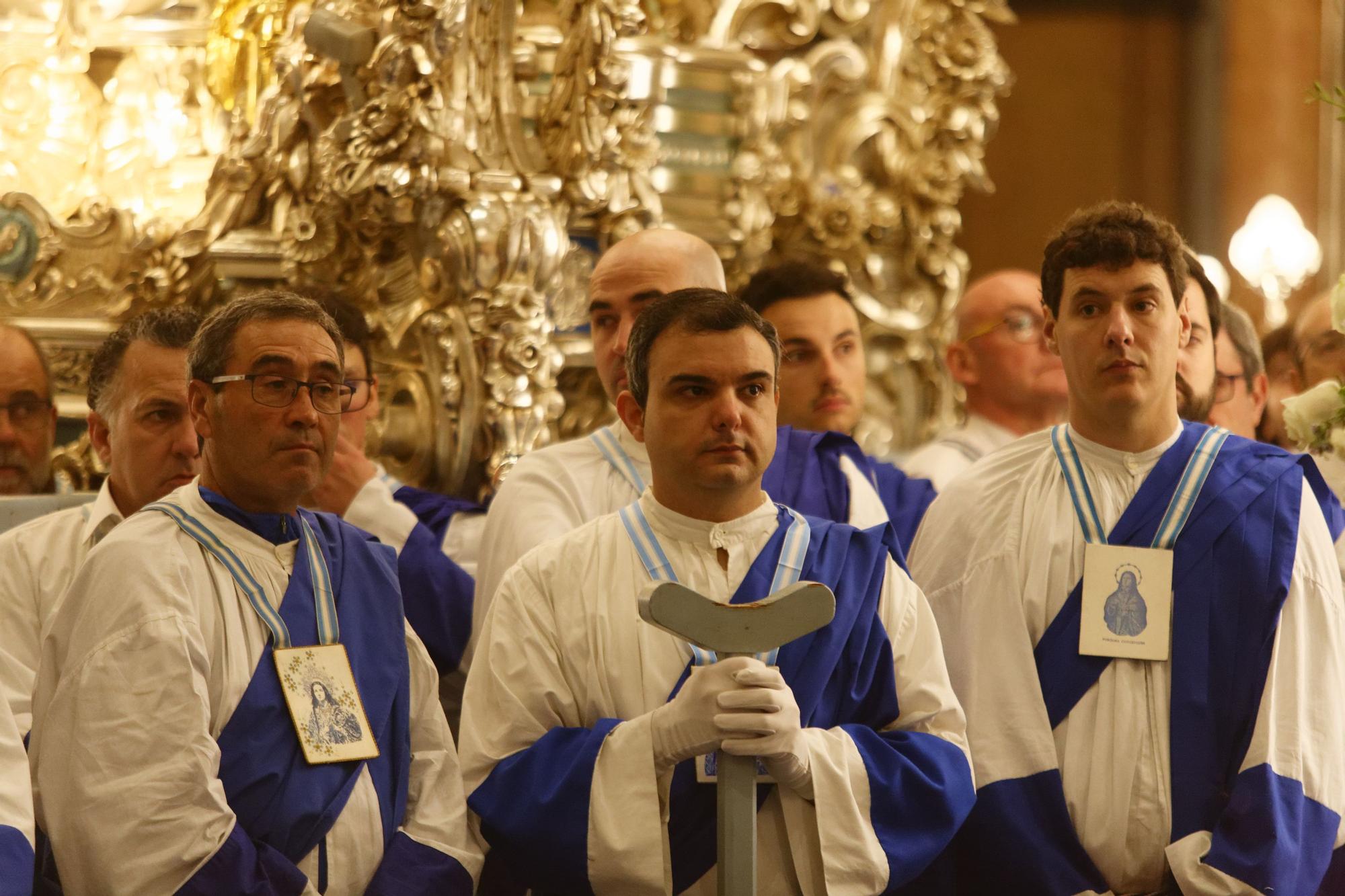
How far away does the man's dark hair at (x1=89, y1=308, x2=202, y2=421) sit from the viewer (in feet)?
14.0

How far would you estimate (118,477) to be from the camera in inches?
167

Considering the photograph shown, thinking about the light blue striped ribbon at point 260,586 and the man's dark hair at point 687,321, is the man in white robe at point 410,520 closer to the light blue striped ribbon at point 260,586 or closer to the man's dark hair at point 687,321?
the light blue striped ribbon at point 260,586

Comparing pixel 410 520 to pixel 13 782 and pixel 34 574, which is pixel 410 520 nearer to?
pixel 34 574

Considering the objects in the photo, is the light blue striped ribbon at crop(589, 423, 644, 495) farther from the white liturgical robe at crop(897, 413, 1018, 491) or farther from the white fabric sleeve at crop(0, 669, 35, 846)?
the white fabric sleeve at crop(0, 669, 35, 846)

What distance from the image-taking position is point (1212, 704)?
12.0 feet

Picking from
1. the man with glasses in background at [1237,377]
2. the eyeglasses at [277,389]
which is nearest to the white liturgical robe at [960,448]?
the man with glasses in background at [1237,377]

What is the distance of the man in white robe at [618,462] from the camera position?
172 inches

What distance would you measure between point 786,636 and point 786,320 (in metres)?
2.31

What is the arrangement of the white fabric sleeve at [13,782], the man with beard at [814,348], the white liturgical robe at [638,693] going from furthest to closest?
the man with beard at [814,348] → the white liturgical robe at [638,693] → the white fabric sleeve at [13,782]

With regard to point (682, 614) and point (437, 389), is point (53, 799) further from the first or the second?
point (437, 389)

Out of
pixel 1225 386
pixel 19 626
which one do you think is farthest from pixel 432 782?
pixel 1225 386

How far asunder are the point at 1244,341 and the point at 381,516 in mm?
2368

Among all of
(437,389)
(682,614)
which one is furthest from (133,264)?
(682,614)

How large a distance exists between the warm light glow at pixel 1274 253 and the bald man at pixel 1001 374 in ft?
9.51
